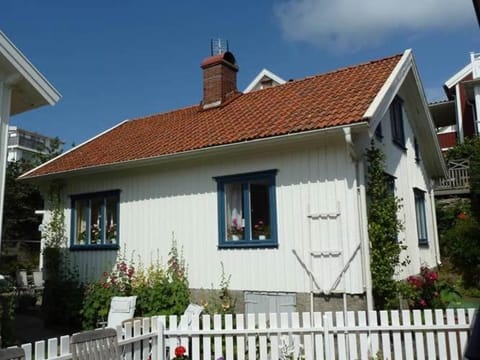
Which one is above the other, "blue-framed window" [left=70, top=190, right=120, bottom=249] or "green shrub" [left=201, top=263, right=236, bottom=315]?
"blue-framed window" [left=70, top=190, right=120, bottom=249]

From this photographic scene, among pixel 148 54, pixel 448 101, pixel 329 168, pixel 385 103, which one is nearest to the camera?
pixel 329 168

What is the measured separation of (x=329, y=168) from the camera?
9.09 meters

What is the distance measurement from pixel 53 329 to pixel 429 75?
12.3 metres

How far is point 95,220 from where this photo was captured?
41.9ft

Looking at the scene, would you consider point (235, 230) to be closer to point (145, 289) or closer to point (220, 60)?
point (145, 289)

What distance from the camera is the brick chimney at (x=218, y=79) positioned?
13828 millimetres

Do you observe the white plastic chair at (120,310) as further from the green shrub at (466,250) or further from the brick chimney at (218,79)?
the green shrub at (466,250)

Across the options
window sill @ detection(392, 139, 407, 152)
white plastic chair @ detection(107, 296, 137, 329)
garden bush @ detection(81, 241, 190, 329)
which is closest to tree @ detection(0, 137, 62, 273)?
garden bush @ detection(81, 241, 190, 329)

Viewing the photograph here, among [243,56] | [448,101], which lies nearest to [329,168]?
[243,56]

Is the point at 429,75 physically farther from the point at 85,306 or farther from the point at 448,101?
the point at 448,101

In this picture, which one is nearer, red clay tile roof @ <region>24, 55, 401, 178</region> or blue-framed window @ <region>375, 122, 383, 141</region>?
red clay tile roof @ <region>24, 55, 401, 178</region>

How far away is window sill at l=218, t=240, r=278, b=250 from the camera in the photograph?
955cm

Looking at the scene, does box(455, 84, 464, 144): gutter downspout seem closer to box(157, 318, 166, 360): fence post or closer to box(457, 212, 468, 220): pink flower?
box(457, 212, 468, 220): pink flower

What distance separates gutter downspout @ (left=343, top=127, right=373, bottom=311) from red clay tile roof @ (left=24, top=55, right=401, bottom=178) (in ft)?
1.52
